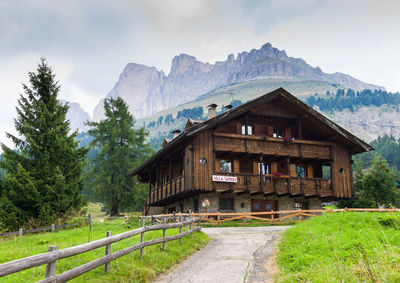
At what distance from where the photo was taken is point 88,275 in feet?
26.2

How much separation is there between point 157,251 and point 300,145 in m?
18.9

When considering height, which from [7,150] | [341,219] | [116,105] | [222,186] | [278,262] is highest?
[116,105]

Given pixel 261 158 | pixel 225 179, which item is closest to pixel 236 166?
pixel 261 158

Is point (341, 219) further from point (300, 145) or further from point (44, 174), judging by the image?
point (44, 174)

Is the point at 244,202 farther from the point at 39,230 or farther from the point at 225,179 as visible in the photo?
the point at 39,230

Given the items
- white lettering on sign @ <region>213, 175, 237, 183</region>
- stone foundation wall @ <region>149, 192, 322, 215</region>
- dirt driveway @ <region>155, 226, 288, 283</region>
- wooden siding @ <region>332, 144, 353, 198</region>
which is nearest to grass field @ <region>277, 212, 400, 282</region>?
dirt driveway @ <region>155, 226, 288, 283</region>

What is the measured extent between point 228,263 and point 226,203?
598 inches

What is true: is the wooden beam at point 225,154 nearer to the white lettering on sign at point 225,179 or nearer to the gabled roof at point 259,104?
the white lettering on sign at point 225,179

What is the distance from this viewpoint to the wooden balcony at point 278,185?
25062mm

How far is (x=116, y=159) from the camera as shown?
41438mm

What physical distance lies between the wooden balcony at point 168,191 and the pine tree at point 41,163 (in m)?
6.60

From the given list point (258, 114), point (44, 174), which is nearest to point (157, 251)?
point (44, 174)

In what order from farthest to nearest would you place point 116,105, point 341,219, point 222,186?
point 116,105, point 222,186, point 341,219

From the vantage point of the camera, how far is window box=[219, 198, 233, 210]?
25.8m
